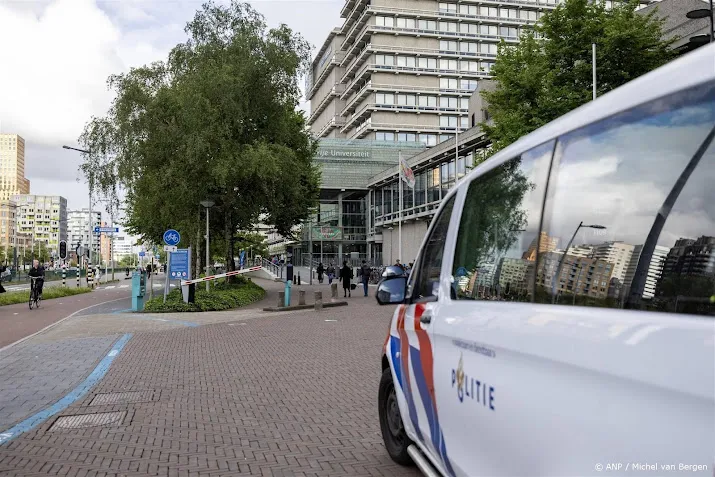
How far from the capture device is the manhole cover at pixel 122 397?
7129 mm

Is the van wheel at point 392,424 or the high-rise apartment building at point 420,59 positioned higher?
the high-rise apartment building at point 420,59

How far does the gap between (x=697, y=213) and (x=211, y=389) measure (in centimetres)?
711

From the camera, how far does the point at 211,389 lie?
311 inches

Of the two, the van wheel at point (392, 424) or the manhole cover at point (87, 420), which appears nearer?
the van wheel at point (392, 424)

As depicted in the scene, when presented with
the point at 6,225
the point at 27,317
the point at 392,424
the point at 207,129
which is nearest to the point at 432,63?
the point at 207,129

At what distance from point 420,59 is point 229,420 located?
3217 inches

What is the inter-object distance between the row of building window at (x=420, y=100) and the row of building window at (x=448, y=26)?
30.9 feet

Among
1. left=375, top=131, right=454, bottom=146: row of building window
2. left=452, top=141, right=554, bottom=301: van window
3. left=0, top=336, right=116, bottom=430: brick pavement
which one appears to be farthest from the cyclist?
left=375, top=131, right=454, bottom=146: row of building window

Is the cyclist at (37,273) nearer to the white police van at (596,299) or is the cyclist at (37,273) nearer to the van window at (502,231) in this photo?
the van window at (502,231)

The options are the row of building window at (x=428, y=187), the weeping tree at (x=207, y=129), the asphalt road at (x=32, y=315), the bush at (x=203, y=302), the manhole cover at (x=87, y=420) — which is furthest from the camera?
the row of building window at (x=428, y=187)

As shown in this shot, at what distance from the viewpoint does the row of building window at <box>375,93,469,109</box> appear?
81062mm

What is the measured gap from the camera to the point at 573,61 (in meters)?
23.0

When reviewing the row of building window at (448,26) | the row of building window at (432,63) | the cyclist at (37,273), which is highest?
the row of building window at (448,26)

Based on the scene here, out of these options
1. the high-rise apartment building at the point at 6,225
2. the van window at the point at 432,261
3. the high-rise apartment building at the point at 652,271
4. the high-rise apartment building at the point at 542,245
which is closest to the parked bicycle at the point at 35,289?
the van window at the point at 432,261
